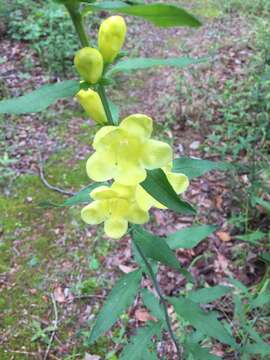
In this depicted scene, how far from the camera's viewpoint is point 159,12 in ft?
2.60

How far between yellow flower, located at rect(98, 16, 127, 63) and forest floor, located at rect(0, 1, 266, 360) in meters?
0.58

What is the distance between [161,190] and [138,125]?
16cm

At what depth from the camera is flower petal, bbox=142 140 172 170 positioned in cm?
95

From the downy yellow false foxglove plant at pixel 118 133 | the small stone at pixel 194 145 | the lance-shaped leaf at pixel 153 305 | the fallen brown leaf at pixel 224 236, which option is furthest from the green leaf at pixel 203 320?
the small stone at pixel 194 145

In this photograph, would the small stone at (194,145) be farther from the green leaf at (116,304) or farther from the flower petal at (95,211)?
the flower petal at (95,211)

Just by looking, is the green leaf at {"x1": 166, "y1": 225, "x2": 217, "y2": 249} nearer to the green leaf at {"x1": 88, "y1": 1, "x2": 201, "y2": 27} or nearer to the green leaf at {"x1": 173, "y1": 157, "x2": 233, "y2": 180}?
the green leaf at {"x1": 173, "y1": 157, "x2": 233, "y2": 180}

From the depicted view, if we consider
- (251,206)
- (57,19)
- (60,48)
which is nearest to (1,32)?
(57,19)

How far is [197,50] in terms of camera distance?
15.2 feet

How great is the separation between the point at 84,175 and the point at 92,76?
2.28 metres

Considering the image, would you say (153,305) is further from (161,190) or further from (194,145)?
(194,145)

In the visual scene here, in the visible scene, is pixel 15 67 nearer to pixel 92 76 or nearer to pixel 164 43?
pixel 164 43

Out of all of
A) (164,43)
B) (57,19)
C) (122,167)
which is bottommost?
(164,43)

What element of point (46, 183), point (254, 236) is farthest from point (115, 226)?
point (46, 183)

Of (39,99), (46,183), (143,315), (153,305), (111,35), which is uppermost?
(111,35)
